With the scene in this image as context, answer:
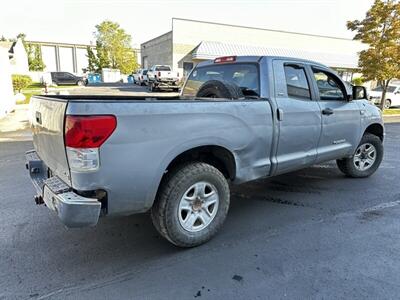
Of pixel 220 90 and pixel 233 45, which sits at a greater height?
pixel 233 45

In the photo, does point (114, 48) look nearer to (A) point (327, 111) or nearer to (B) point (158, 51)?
(B) point (158, 51)

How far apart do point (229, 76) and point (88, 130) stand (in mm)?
2303

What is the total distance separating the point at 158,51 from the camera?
32844 millimetres

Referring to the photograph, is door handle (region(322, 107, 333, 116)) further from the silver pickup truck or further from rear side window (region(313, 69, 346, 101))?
rear side window (region(313, 69, 346, 101))

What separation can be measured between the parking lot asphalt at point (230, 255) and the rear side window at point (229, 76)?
5.28 ft

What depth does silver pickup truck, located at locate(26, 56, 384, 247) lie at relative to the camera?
2.30 metres

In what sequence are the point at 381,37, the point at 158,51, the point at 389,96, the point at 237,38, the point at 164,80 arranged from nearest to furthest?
the point at 381,37 < the point at 389,96 < the point at 164,80 < the point at 237,38 < the point at 158,51

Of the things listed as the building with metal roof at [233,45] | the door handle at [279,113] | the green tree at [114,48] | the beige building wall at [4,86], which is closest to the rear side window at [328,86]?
the door handle at [279,113]

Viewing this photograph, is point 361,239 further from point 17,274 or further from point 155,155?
point 17,274

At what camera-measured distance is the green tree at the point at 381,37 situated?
551 inches

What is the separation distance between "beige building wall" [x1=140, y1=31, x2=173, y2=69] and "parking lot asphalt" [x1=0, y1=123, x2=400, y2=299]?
27600 millimetres

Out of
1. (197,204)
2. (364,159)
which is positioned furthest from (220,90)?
(364,159)

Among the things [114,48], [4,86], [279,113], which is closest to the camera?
[279,113]

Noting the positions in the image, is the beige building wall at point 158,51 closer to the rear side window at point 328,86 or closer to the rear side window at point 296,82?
the rear side window at point 328,86
